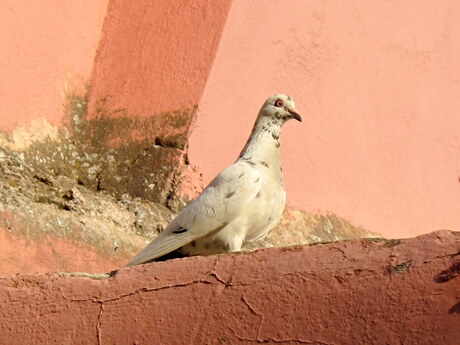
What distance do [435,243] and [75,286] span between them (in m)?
1.16

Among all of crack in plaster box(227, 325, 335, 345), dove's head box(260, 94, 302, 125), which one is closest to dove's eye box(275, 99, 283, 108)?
dove's head box(260, 94, 302, 125)

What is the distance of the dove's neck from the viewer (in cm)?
532

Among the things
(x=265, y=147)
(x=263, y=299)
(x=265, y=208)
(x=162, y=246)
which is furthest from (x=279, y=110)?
(x=263, y=299)

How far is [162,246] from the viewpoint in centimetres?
477

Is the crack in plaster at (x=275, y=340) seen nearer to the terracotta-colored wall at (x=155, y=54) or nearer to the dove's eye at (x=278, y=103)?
the dove's eye at (x=278, y=103)

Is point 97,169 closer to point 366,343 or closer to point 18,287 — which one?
point 18,287

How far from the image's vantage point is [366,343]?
312 cm

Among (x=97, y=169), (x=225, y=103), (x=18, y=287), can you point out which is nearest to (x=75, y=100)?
(x=97, y=169)

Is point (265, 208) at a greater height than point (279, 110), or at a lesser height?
lesser

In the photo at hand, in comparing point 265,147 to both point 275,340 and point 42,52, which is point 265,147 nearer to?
point 42,52

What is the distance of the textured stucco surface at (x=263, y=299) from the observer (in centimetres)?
310

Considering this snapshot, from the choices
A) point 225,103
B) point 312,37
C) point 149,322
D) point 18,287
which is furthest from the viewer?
point 312,37

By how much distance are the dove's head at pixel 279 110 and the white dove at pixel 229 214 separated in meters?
0.33

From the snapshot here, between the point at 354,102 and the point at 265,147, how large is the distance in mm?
1923
